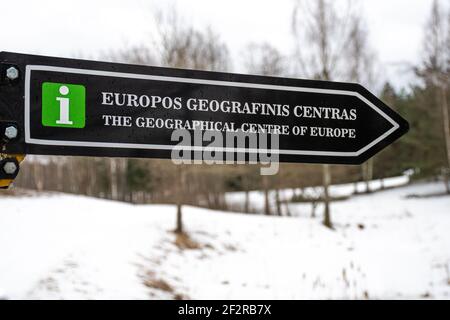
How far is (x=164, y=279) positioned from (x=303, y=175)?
661 inches

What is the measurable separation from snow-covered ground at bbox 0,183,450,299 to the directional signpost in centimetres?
462

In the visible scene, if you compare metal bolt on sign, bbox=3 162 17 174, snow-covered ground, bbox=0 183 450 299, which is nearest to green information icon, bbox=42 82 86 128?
metal bolt on sign, bbox=3 162 17 174

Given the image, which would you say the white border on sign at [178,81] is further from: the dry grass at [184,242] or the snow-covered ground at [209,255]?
the dry grass at [184,242]

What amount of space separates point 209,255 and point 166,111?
11.1m

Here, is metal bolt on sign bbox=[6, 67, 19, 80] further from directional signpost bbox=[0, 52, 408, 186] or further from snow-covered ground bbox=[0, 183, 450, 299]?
snow-covered ground bbox=[0, 183, 450, 299]

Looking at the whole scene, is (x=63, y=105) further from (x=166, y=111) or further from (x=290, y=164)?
(x=290, y=164)

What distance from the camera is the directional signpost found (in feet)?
3.92

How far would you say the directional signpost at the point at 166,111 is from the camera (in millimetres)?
1195

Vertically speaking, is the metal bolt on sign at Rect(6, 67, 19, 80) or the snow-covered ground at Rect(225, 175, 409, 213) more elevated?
the metal bolt on sign at Rect(6, 67, 19, 80)
